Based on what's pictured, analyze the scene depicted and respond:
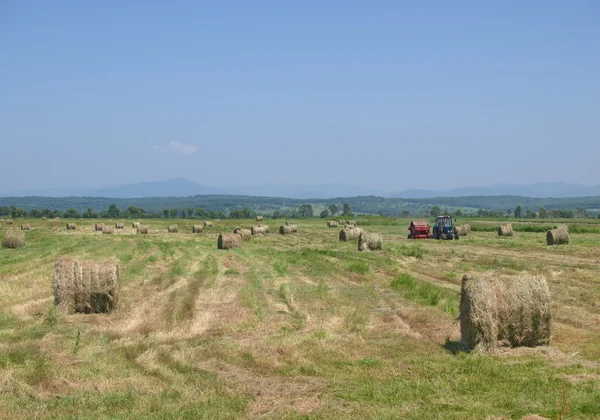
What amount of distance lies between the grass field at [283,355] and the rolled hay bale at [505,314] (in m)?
0.34

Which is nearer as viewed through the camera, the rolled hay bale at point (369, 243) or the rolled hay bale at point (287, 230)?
the rolled hay bale at point (369, 243)

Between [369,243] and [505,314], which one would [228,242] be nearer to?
[369,243]

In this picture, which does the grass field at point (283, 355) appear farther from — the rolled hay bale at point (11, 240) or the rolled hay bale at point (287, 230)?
the rolled hay bale at point (287, 230)

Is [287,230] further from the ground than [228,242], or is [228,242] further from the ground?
[228,242]

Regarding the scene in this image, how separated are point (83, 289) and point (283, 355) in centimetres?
739

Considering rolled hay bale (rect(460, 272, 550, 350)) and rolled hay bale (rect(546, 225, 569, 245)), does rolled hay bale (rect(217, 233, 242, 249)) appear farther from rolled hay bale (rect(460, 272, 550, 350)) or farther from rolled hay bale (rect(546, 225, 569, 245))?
rolled hay bale (rect(460, 272, 550, 350))

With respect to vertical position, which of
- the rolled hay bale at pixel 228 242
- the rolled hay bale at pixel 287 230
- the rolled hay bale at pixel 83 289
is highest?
the rolled hay bale at pixel 83 289

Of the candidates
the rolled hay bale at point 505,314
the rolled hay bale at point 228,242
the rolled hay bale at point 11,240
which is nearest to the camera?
the rolled hay bale at point 505,314

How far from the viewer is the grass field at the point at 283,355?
9.55 meters

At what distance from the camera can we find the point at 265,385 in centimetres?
1086

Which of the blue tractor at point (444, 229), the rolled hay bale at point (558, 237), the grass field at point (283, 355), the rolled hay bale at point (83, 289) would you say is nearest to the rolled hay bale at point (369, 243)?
the rolled hay bale at point (558, 237)

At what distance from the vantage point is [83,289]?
1755 cm

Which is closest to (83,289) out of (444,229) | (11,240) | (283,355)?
(283,355)

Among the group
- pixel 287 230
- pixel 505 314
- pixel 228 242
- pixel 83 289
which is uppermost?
pixel 505 314
